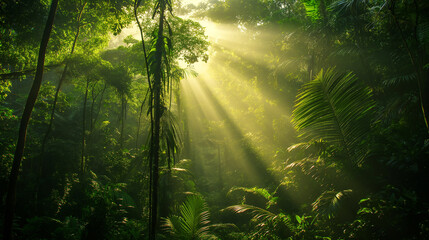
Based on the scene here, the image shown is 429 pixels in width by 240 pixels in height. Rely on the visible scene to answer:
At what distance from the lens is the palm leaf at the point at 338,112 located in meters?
3.37

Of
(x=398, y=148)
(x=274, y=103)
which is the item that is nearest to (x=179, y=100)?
(x=274, y=103)

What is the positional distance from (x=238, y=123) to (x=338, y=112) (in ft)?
52.4

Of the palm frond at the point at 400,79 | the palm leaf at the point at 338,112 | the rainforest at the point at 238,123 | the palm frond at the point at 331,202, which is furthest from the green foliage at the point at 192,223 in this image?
the palm frond at the point at 400,79

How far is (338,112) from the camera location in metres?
3.48

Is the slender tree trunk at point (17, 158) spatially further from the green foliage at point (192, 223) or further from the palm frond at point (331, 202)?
the palm frond at point (331, 202)

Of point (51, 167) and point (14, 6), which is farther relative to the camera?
point (51, 167)

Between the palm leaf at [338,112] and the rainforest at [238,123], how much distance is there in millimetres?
18

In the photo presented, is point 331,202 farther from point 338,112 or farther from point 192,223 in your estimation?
point 192,223

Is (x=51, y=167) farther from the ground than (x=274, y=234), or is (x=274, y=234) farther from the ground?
(x=51, y=167)

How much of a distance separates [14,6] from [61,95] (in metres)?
4.32

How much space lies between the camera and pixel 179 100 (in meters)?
14.5

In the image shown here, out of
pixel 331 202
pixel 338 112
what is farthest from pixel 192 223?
pixel 338 112

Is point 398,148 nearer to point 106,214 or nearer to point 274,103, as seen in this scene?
point 106,214

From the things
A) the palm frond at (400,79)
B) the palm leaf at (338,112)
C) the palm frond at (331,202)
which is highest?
the palm frond at (400,79)
